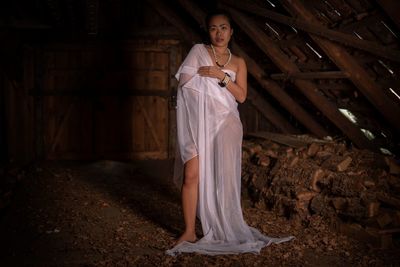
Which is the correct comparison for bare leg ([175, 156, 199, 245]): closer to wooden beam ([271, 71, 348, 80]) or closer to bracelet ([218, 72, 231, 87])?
bracelet ([218, 72, 231, 87])

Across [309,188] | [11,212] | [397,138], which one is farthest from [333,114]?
[11,212]

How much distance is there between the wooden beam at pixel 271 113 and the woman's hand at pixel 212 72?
13.4 ft

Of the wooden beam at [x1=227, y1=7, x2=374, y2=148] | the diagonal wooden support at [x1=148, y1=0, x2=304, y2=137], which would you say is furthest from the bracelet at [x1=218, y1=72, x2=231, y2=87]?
the diagonal wooden support at [x1=148, y1=0, x2=304, y2=137]

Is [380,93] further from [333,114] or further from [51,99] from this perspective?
[51,99]

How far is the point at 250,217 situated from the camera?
15.2 feet

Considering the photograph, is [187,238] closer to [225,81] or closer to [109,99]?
[225,81]

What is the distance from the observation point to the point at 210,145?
139 inches

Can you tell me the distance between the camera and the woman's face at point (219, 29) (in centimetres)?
343

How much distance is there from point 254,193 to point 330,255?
1731mm

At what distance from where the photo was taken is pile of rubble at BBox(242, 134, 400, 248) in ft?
13.1

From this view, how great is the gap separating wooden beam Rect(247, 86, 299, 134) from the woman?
3.90m

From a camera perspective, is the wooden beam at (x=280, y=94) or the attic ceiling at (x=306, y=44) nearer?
the attic ceiling at (x=306, y=44)

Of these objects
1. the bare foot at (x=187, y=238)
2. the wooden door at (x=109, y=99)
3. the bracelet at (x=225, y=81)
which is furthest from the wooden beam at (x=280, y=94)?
the bare foot at (x=187, y=238)

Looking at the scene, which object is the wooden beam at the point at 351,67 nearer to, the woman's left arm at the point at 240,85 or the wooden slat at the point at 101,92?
the woman's left arm at the point at 240,85
